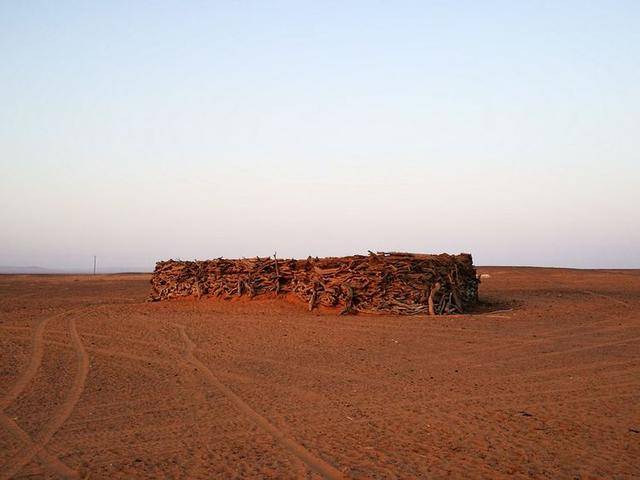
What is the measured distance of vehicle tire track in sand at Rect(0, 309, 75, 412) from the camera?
9008mm

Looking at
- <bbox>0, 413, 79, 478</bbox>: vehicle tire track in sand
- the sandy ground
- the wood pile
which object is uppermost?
the wood pile

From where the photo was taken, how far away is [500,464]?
19.9 feet

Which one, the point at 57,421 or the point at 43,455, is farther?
the point at 57,421

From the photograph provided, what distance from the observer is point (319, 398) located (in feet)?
29.3

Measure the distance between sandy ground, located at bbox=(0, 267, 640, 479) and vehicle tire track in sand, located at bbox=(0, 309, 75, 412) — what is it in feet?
0.16

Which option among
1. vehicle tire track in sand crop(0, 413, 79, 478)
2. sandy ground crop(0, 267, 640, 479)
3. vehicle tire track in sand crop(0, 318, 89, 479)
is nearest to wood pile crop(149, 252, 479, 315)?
sandy ground crop(0, 267, 640, 479)

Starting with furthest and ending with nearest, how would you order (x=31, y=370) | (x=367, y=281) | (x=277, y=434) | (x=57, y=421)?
(x=367, y=281), (x=31, y=370), (x=57, y=421), (x=277, y=434)

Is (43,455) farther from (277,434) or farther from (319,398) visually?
(319,398)

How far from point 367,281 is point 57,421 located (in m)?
11.8

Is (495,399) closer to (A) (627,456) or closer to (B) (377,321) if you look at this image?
(A) (627,456)

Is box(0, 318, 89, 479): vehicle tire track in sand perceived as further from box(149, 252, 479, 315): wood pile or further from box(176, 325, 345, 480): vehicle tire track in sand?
box(149, 252, 479, 315): wood pile

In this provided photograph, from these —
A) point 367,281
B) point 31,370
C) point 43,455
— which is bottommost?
point 43,455

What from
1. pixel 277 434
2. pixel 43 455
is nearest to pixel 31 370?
pixel 43 455

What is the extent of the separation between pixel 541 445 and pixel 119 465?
413cm
